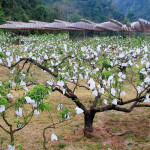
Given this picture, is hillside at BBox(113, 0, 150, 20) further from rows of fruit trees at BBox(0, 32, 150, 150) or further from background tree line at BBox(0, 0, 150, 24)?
rows of fruit trees at BBox(0, 32, 150, 150)

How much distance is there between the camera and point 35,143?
9.50ft

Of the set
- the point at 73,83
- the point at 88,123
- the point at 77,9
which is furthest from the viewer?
the point at 77,9

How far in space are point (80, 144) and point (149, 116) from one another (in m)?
1.74

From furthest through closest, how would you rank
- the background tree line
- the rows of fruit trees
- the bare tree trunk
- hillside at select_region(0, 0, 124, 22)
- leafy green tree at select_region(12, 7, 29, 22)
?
the background tree line < hillside at select_region(0, 0, 124, 22) < leafy green tree at select_region(12, 7, 29, 22) < the bare tree trunk < the rows of fruit trees

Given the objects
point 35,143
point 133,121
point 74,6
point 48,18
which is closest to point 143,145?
point 133,121

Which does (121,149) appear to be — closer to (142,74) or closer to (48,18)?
(142,74)

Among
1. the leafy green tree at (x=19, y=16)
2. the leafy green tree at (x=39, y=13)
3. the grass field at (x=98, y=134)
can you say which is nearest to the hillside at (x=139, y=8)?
the leafy green tree at (x=39, y=13)

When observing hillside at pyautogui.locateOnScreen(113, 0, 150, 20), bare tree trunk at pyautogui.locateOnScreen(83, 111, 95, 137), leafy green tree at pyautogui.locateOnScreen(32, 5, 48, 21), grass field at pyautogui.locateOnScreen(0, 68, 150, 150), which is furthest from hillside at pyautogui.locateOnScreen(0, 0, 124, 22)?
bare tree trunk at pyautogui.locateOnScreen(83, 111, 95, 137)

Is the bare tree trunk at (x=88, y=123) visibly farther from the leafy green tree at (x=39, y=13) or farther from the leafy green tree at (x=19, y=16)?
the leafy green tree at (x=39, y=13)

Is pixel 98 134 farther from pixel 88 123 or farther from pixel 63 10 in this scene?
pixel 63 10

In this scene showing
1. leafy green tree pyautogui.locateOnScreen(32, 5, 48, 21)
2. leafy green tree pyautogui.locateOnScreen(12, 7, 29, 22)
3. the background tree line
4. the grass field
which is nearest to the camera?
the grass field

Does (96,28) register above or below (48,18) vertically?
below

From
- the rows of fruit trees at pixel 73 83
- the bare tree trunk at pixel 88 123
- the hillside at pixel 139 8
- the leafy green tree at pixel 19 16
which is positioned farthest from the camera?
the hillside at pixel 139 8

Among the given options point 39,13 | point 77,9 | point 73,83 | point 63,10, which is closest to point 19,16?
point 39,13
